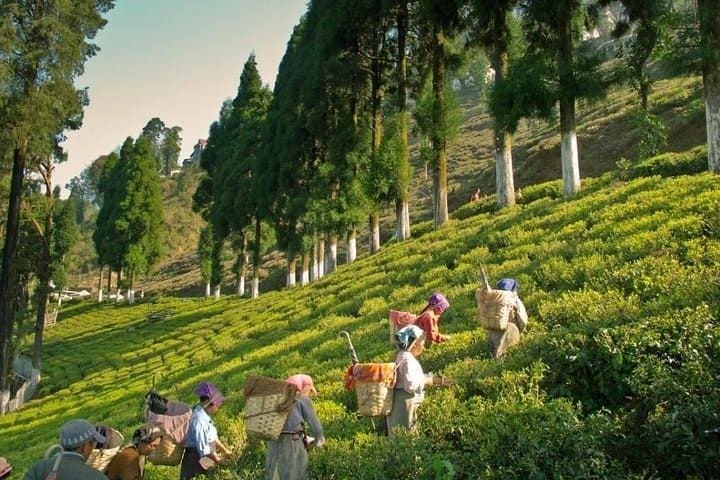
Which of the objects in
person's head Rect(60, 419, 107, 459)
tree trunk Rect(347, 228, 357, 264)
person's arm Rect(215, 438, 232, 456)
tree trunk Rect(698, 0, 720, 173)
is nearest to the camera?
person's head Rect(60, 419, 107, 459)

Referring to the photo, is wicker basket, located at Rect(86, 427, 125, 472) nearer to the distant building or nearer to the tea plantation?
the tea plantation

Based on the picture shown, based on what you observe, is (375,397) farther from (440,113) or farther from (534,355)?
(440,113)

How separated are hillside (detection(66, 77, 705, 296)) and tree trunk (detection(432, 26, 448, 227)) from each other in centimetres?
105

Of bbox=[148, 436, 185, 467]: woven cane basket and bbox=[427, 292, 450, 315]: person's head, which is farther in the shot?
bbox=[427, 292, 450, 315]: person's head

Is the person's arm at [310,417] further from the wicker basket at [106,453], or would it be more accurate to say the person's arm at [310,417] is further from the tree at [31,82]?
the tree at [31,82]

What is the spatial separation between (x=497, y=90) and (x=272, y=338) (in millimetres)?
10023

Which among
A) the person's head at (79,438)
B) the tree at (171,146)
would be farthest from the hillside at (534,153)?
the tree at (171,146)

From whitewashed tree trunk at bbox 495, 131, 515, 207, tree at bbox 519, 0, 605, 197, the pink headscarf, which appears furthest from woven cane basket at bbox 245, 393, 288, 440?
whitewashed tree trunk at bbox 495, 131, 515, 207

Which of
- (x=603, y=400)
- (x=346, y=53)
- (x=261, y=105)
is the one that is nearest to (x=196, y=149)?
(x=261, y=105)

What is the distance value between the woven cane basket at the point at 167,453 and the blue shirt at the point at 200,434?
6.3 inches

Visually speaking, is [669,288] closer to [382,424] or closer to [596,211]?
[382,424]

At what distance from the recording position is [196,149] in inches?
6865

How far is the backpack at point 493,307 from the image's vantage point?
805 cm

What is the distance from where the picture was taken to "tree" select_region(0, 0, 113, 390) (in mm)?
20172
